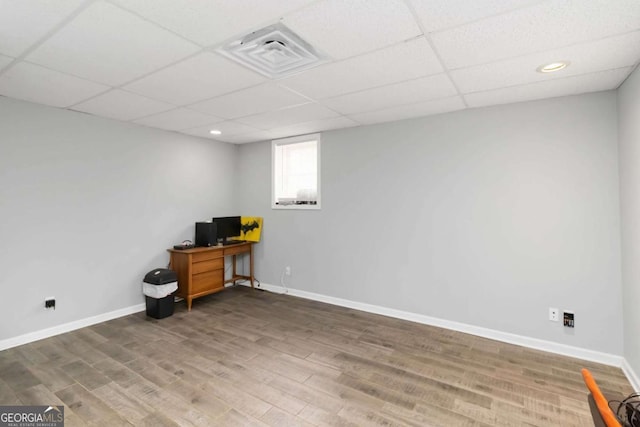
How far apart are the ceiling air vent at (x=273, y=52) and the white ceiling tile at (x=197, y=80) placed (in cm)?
11

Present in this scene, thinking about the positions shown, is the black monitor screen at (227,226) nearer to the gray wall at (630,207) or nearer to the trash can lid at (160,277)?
the trash can lid at (160,277)

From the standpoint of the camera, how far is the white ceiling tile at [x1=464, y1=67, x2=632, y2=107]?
242 cm

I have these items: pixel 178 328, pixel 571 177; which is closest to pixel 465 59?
pixel 571 177

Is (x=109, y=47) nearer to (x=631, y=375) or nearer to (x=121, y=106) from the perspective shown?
(x=121, y=106)

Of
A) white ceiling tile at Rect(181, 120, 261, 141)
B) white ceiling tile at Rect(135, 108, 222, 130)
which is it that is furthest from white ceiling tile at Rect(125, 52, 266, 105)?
white ceiling tile at Rect(181, 120, 261, 141)

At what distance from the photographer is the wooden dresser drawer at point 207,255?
4.10m

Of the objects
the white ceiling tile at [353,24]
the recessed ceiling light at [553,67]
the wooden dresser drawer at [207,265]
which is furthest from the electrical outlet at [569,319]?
the wooden dresser drawer at [207,265]

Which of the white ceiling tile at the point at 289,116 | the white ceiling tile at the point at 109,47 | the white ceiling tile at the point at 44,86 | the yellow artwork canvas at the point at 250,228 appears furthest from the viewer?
the yellow artwork canvas at the point at 250,228

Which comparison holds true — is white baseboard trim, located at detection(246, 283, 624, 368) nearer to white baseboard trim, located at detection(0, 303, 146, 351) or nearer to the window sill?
the window sill

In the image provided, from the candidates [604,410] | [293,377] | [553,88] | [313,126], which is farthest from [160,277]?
[553,88]

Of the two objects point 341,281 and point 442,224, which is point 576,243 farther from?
point 341,281

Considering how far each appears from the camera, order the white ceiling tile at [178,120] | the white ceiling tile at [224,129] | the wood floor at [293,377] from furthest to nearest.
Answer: the white ceiling tile at [224,129] < the white ceiling tile at [178,120] < the wood floor at [293,377]

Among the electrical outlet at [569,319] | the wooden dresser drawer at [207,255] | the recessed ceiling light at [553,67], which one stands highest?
the recessed ceiling light at [553,67]

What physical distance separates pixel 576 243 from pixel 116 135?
5.25 meters
